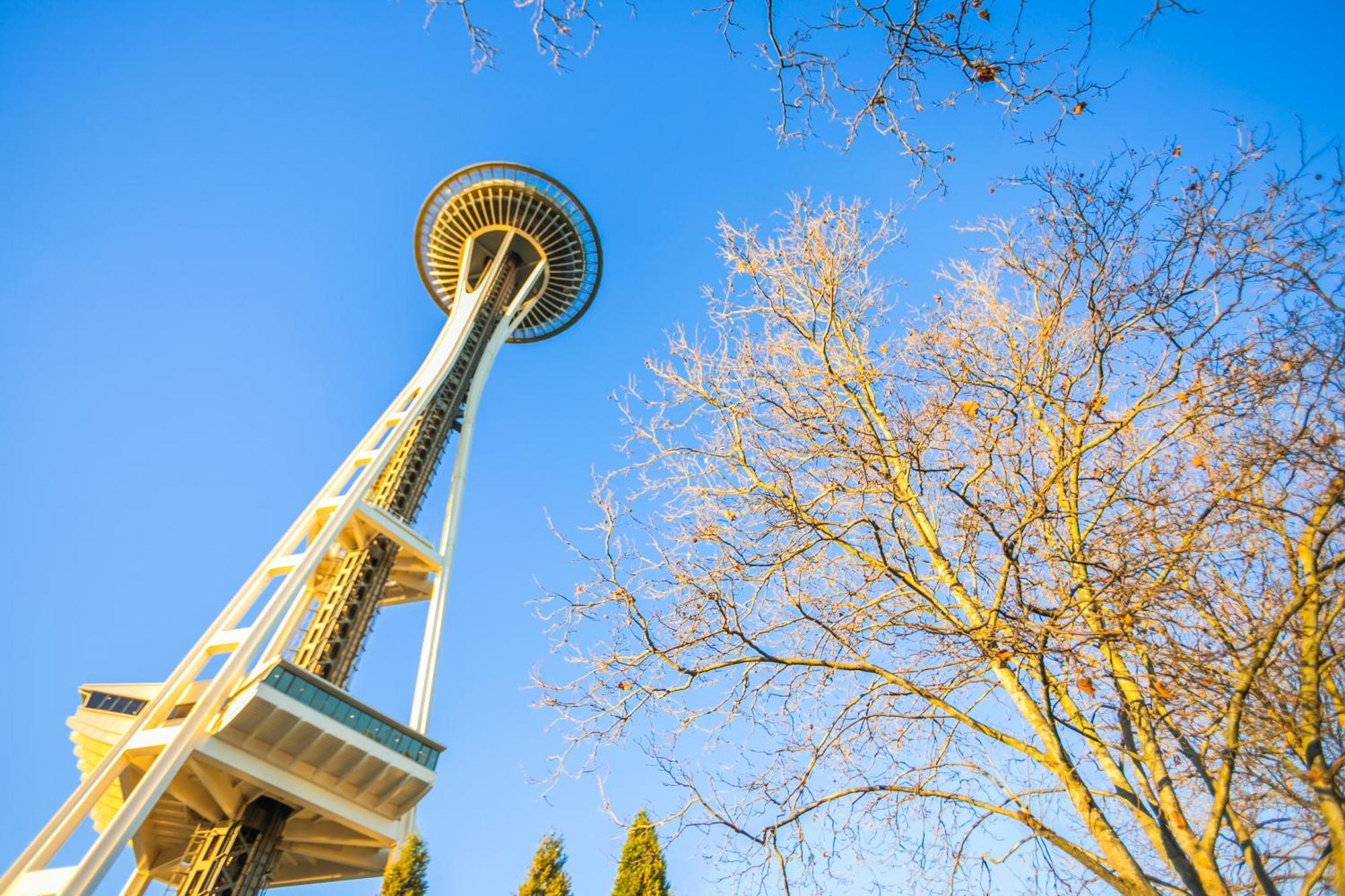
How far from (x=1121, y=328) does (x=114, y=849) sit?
20321mm

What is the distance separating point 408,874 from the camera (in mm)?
18500

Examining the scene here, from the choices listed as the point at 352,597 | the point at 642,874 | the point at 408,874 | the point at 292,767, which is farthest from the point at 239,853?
the point at 642,874

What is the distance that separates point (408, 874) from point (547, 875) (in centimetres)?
390

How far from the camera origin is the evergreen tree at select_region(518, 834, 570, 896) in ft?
65.9

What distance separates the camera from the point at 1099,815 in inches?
160

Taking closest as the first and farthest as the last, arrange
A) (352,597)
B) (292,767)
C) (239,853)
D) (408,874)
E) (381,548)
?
(408,874) → (292,767) → (239,853) → (352,597) → (381,548)

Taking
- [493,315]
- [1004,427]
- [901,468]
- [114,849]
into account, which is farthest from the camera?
[493,315]

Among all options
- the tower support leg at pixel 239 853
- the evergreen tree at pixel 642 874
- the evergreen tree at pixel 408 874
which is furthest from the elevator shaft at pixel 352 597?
the evergreen tree at pixel 642 874

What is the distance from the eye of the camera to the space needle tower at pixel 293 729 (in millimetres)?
17688

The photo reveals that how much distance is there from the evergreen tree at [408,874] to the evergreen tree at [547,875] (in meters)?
2.94

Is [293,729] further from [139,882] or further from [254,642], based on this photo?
[139,882]

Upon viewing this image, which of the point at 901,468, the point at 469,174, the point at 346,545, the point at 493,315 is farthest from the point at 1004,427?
the point at 469,174

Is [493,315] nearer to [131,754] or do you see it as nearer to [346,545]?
[346,545]

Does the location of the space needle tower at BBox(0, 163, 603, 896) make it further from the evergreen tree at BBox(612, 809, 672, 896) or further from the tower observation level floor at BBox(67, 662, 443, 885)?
the evergreen tree at BBox(612, 809, 672, 896)
